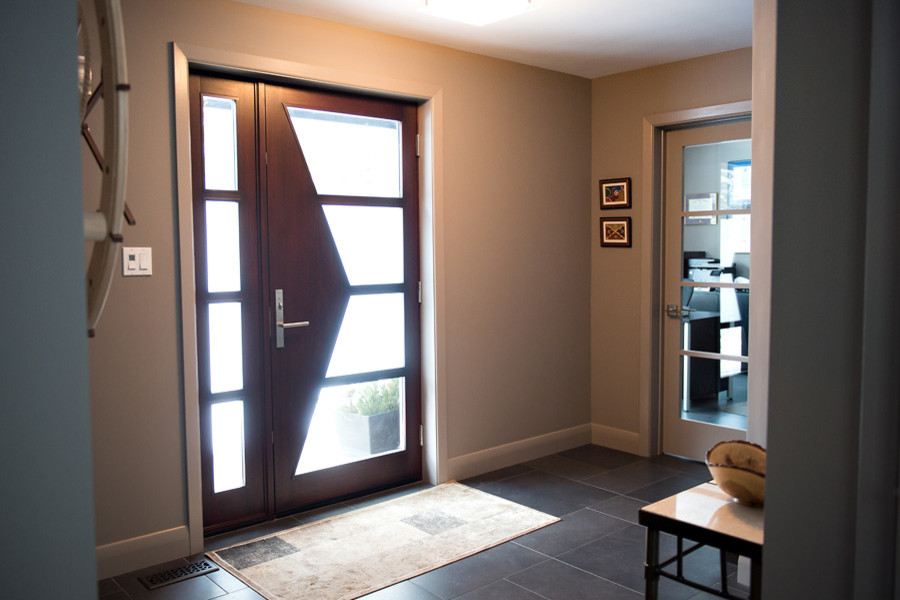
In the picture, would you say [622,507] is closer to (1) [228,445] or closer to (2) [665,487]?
(2) [665,487]

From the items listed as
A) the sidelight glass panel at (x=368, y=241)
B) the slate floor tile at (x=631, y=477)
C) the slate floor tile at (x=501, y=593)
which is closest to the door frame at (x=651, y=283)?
the slate floor tile at (x=631, y=477)

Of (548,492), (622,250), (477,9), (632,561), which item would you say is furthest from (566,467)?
(477,9)

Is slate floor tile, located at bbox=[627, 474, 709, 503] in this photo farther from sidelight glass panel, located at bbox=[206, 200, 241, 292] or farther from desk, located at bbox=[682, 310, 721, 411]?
sidelight glass panel, located at bbox=[206, 200, 241, 292]

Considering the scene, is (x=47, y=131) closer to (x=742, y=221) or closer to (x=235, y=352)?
(x=235, y=352)

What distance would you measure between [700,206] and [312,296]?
8.18 feet

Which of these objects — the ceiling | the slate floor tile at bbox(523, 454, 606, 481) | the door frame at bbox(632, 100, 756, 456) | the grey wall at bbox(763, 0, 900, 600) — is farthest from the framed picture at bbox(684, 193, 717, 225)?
the grey wall at bbox(763, 0, 900, 600)

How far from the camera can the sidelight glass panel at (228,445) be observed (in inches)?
131

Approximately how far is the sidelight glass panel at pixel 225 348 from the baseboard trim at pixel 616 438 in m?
2.63

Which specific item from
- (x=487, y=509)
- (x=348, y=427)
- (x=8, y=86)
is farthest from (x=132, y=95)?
(x=487, y=509)

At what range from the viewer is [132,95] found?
2854mm

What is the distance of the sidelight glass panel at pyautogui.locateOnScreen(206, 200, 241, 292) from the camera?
325cm

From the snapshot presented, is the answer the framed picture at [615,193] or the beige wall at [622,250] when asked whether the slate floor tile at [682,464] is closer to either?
the beige wall at [622,250]

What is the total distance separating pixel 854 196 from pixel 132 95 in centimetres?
280

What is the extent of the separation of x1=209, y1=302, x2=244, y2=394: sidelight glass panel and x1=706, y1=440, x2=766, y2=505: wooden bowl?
2.26 meters
